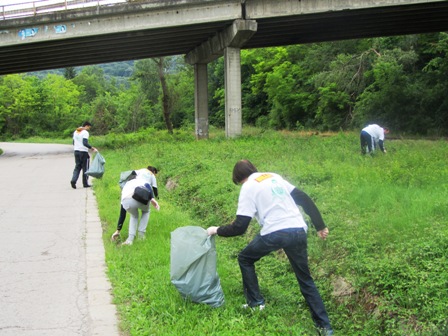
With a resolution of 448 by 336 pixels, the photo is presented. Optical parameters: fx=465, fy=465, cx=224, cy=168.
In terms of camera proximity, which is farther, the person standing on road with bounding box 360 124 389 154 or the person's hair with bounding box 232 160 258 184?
the person standing on road with bounding box 360 124 389 154

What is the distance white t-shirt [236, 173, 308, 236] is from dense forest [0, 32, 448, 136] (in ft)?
98.3

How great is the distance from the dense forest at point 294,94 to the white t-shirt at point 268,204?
29.9 metres

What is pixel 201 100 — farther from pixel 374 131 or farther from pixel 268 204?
pixel 268 204

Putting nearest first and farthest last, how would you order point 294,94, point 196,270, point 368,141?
point 196,270 → point 368,141 → point 294,94

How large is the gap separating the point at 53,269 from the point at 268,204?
3.57m

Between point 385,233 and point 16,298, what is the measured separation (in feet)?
15.0

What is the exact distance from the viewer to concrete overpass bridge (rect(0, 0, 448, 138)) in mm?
24281

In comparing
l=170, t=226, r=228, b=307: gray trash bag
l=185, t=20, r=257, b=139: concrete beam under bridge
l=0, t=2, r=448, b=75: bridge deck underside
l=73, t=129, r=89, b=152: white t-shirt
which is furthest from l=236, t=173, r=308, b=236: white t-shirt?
l=0, t=2, r=448, b=75: bridge deck underside

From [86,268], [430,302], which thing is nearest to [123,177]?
[86,268]

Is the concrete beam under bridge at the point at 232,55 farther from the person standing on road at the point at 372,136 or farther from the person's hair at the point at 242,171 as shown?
the person's hair at the point at 242,171

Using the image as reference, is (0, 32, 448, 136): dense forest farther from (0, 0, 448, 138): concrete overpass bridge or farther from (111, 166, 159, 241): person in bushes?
(111, 166, 159, 241): person in bushes

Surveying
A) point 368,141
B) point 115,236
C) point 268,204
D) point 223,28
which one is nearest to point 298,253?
point 268,204

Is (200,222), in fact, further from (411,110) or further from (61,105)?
(61,105)

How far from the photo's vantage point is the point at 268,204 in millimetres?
4539
